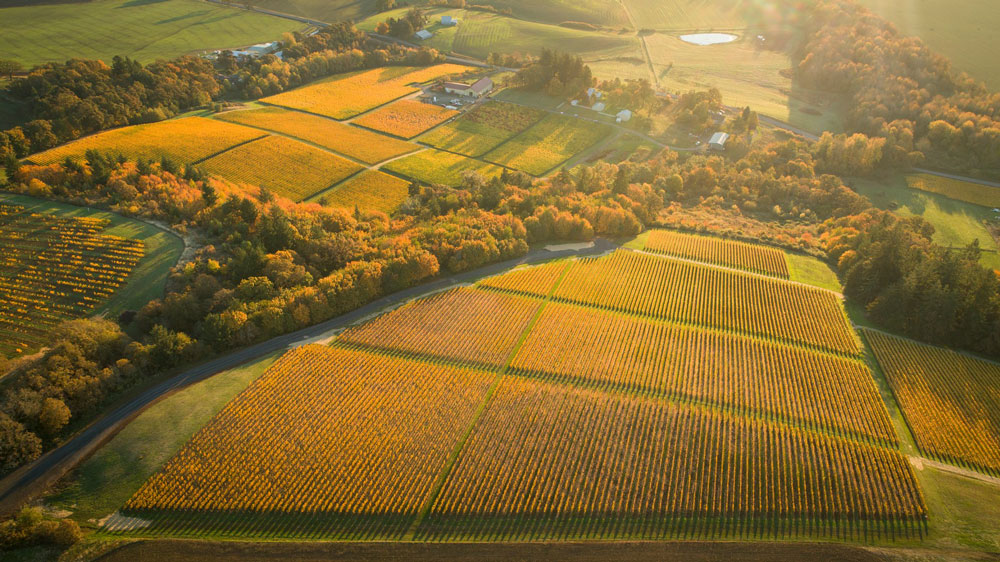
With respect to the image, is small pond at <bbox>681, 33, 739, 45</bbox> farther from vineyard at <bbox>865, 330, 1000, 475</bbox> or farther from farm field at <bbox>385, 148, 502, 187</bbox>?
vineyard at <bbox>865, 330, 1000, 475</bbox>

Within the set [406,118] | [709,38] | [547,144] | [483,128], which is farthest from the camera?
[709,38]

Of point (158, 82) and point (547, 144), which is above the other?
point (158, 82)

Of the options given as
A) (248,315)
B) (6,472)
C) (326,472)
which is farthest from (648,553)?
(6,472)

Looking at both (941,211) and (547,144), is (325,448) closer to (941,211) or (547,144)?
(547,144)

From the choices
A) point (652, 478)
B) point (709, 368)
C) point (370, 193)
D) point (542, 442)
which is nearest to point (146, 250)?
point (370, 193)

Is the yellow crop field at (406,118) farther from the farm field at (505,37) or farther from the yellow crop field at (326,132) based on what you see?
the farm field at (505,37)

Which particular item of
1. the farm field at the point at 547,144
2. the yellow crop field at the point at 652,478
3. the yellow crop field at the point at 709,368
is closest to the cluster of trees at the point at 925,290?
the yellow crop field at the point at 709,368

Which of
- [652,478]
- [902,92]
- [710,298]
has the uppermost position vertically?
[902,92]
